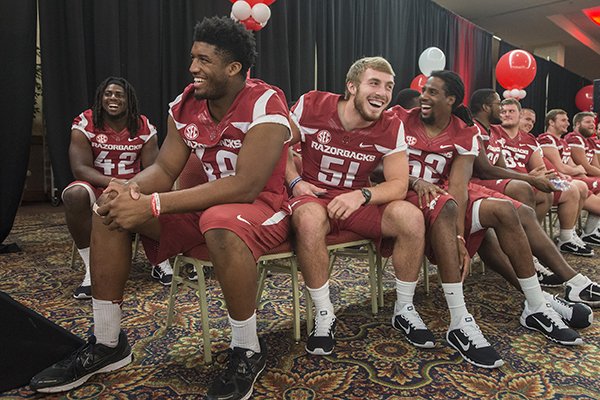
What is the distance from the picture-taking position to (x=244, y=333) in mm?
1492

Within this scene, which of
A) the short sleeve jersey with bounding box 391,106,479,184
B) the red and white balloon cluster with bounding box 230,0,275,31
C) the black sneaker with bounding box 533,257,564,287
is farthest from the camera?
the red and white balloon cluster with bounding box 230,0,275,31

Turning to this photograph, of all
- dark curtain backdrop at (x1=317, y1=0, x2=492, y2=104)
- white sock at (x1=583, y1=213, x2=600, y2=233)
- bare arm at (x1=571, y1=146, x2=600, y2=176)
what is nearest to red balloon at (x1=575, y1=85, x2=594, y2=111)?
dark curtain backdrop at (x1=317, y1=0, x2=492, y2=104)

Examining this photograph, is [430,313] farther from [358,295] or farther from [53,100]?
[53,100]

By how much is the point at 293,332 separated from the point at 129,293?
1.01 meters

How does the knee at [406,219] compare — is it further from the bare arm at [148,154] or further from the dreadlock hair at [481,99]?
the bare arm at [148,154]

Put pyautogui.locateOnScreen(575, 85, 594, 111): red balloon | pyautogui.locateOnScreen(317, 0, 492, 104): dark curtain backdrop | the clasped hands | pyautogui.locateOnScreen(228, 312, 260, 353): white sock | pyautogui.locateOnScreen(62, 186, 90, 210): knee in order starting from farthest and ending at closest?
pyautogui.locateOnScreen(575, 85, 594, 111): red balloon, pyautogui.locateOnScreen(317, 0, 492, 104): dark curtain backdrop, pyautogui.locateOnScreen(62, 186, 90, 210): knee, pyautogui.locateOnScreen(228, 312, 260, 353): white sock, the clasped hands

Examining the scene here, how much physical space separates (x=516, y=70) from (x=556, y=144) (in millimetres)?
2131

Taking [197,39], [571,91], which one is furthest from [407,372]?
[571,91]

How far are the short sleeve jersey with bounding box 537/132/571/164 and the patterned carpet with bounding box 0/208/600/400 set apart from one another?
74.5 inches

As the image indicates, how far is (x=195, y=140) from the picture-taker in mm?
1675

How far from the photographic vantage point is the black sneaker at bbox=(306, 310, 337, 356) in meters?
1.73

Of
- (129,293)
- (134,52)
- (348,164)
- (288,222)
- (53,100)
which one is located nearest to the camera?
(288,222)

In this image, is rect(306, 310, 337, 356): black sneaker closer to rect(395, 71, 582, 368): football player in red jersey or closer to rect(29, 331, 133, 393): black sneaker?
rect(395, 71, 582, 368): football player in red jersey

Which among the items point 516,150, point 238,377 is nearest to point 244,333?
point 238,377
